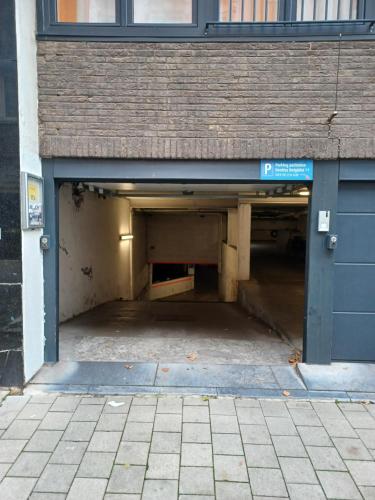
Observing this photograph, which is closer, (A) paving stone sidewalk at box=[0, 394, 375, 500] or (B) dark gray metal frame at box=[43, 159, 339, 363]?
(A) paving stone sidewalk at box=[0, 394, 375, 500]

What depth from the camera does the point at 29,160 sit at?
11.2ft

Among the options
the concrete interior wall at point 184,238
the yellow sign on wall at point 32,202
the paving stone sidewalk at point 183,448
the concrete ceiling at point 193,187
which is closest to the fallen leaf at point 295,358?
the paving stone sidewalk at point 183,448

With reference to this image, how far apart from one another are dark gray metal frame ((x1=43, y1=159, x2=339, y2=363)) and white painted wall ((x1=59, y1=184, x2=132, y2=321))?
1.85 meters

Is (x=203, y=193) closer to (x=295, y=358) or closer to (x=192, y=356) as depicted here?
(x=192, y=356)

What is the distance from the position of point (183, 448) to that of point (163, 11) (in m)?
4.16

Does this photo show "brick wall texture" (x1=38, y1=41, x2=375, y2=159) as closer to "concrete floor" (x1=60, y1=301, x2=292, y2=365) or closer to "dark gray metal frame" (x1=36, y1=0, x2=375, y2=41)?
"dark gray metal frame" (x1=36, y1=0, x2=375, y2=41)

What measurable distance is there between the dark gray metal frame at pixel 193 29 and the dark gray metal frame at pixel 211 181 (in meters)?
1.26

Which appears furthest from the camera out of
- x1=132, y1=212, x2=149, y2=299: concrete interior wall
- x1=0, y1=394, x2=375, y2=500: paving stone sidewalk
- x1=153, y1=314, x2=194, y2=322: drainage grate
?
x1=132, y1=212, x2=149, y2=299: concrete interior wall

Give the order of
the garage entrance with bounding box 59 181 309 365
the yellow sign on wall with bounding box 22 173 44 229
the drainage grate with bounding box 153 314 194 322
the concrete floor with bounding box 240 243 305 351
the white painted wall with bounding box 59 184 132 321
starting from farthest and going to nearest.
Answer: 1. the drainage grate with bounding box 153 314 194 322
2. the white painted wall with bounding box 59 184 132 321
3. the concrete floor with bounding box 240 243 305 351
4. the garage entrance with bounding box 59 181 309 365
5. the yellow sign on wall with bounding box 22 173 44 229

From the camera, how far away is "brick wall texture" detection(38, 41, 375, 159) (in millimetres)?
3584

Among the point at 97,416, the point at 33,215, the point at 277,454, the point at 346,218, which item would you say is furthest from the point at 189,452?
the point at 346,218

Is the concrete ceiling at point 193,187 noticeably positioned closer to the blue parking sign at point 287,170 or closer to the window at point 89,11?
the blue parking sign at point 287,170

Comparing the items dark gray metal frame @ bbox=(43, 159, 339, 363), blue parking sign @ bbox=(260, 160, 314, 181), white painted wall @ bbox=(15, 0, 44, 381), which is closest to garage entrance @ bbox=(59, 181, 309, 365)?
dark gray metal frame @ bbox=(43, 159, 339, 363)

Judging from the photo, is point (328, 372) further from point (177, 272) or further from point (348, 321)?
point (177, 272)
